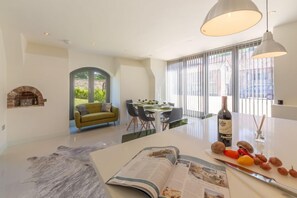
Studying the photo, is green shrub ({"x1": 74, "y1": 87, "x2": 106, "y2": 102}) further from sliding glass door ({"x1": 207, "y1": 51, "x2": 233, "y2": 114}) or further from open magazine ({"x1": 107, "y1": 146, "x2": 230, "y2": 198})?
open magazine ({"x1": 107, "y1": 146, "x2": 230, "y2": 198})

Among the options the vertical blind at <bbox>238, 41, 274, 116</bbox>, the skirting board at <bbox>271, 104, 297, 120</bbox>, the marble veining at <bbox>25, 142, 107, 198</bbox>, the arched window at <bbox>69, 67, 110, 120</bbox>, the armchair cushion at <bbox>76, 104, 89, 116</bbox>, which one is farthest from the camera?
the arched window at <bbox>69, 67, 110, 120</bbox>

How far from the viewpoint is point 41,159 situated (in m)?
2.73

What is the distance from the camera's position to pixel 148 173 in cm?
57

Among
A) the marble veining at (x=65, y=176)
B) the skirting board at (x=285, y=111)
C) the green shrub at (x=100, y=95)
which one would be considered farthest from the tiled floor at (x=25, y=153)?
the skirting board at (x=285, y=111)

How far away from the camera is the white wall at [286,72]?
9.61 ft

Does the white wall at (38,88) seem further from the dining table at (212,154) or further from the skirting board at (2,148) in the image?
the dining table at (212,154)

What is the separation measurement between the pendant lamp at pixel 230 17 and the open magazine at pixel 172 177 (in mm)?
930

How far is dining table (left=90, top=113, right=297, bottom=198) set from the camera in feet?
1.79

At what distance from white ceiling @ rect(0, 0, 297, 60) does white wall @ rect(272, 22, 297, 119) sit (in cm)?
23

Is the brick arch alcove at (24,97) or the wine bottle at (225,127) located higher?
the brick arch alcove at (24,97)

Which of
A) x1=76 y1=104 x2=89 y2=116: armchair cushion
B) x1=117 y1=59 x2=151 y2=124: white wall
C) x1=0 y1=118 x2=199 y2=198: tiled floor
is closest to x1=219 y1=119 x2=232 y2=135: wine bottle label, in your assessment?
x1=0 y1=118 x2=199 y2=198: tiled floor

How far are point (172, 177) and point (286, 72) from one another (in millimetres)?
3948

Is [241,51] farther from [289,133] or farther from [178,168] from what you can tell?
[178,168]

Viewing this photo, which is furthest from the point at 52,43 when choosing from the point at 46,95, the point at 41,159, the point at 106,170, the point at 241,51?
the point at 241,51
